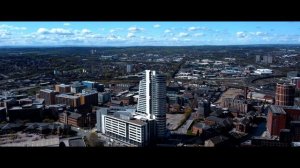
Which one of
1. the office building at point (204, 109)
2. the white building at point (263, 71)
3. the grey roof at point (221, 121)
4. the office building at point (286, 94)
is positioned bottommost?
the grey roof at point (221, 121)

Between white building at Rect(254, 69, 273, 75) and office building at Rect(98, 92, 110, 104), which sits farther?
white building at Rect(254, 69, 273, 75)

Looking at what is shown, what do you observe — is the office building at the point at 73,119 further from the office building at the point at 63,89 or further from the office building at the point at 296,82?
the office building at the point at 296,82

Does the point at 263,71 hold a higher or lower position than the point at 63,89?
higher

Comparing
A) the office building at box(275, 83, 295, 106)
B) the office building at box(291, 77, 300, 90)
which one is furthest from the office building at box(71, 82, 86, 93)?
the office building at box(291, 77, 300, 90)

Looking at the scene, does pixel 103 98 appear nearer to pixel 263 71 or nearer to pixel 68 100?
pixel 68 100

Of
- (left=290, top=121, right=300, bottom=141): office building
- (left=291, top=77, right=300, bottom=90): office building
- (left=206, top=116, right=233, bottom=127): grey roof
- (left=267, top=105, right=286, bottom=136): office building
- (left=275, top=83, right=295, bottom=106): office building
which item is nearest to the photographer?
(left=290, top=121, right=300, bottom=141): office building

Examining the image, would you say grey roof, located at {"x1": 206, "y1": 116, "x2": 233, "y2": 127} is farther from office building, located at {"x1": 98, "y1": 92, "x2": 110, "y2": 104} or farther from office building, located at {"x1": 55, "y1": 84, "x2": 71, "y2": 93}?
office building, located at {"x1": 55, "y1": 84, "x2": 71, "y2": 93}

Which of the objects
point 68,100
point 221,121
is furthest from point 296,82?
point 68,100

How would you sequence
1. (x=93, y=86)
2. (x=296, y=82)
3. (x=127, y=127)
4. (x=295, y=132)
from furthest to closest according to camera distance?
1. (x=296, y=82)
2. (x=93, y=86)
3. (x=295, y=132)
4. (x=127, y=127)

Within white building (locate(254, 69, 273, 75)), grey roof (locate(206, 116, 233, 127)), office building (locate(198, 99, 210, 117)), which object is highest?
white building (locate(254, 69, 273, 75))

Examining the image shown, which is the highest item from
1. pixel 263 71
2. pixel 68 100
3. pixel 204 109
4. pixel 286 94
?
pixel 263 71

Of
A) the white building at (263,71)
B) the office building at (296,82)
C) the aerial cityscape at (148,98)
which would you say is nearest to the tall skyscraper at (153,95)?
the aerial cityscape at (148,98)
